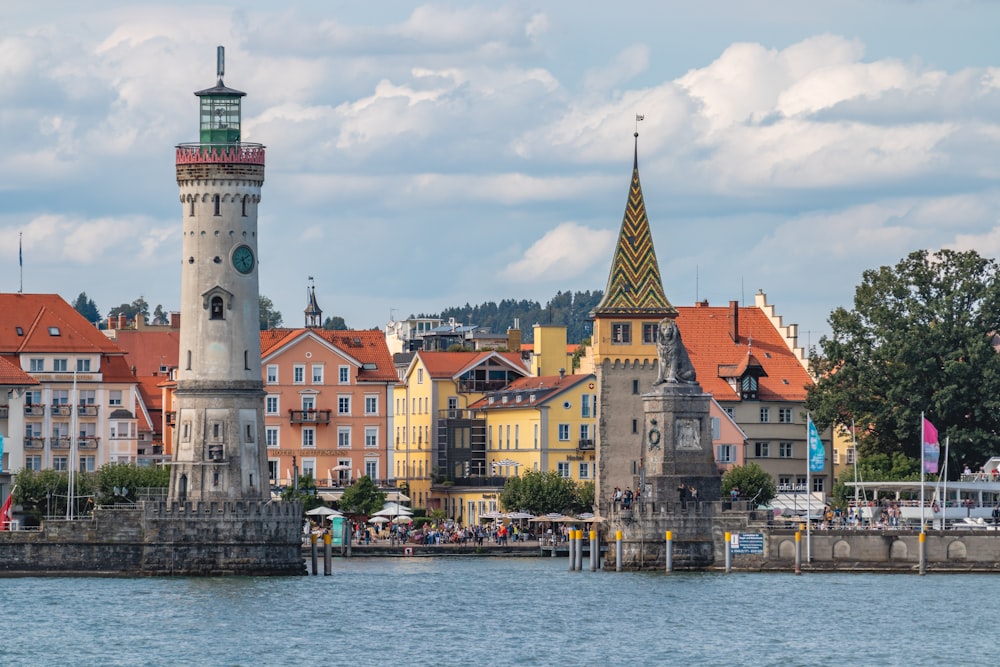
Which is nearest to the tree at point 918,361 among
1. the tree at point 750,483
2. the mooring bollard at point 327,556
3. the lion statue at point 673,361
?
the tree at point 750,483

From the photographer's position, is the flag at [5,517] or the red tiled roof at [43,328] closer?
the flag at [5,517]

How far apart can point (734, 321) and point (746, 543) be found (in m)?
43.1

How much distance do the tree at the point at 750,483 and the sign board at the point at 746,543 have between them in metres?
24.5

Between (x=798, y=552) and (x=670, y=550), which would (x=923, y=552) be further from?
(x=670, y=550)

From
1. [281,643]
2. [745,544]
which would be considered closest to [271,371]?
[745,544]

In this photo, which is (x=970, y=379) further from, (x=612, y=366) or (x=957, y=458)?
(x=612, y=366)

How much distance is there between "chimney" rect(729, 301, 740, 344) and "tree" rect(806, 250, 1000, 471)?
14.1 metres

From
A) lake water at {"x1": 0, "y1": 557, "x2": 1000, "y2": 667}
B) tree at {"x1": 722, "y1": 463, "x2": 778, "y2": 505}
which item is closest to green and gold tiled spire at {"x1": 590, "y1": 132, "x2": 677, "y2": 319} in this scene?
tree at {"x1": 722, "y1": 463, "x2": 778, "y2": 505}

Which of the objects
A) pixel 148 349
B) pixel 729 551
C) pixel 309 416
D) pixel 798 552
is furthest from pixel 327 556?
pixel 148 349

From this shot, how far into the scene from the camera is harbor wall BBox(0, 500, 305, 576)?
4136 inches

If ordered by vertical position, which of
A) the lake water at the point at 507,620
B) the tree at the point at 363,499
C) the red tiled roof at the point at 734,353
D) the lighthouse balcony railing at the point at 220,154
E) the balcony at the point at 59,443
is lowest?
the lake water at the point at 507,620

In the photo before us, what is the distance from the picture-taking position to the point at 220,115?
4296 inches

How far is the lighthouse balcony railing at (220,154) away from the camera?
107m

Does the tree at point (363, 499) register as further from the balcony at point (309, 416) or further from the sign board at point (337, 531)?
the balcony at point (309, 416)
